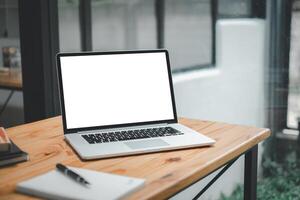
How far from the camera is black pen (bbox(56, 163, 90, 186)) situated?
0.94 meters

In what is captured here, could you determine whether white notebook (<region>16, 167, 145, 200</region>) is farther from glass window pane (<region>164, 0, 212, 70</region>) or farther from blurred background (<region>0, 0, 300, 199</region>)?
glass window pane (<region>164, 0, 212, 70</region>)

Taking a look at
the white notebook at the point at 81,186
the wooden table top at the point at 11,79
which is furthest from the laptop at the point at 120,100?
the wooden table top at the point at 11,79

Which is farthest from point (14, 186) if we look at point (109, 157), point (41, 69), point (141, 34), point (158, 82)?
point (141, 34)

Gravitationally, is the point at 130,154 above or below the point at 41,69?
below

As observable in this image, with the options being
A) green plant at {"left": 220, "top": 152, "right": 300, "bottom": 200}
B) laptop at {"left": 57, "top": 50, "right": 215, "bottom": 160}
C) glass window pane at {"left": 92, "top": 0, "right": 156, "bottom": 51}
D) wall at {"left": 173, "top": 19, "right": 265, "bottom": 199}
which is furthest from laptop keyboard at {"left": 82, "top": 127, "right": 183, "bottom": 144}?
green plant at {"left": 220, "top": 152, "right": 300, "bottom": 200}

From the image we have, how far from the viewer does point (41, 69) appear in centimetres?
179

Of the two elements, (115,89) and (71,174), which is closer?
(71,174)

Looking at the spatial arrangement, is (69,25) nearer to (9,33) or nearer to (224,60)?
(9,33)

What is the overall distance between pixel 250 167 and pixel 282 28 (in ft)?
3.95

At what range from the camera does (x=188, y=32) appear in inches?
107

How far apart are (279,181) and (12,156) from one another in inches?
72.9

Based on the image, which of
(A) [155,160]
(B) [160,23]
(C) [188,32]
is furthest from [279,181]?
(A) [155,160]

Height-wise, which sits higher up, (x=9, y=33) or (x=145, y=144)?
(x=9, y=33)

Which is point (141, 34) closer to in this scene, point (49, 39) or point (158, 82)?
point (49, 39)
